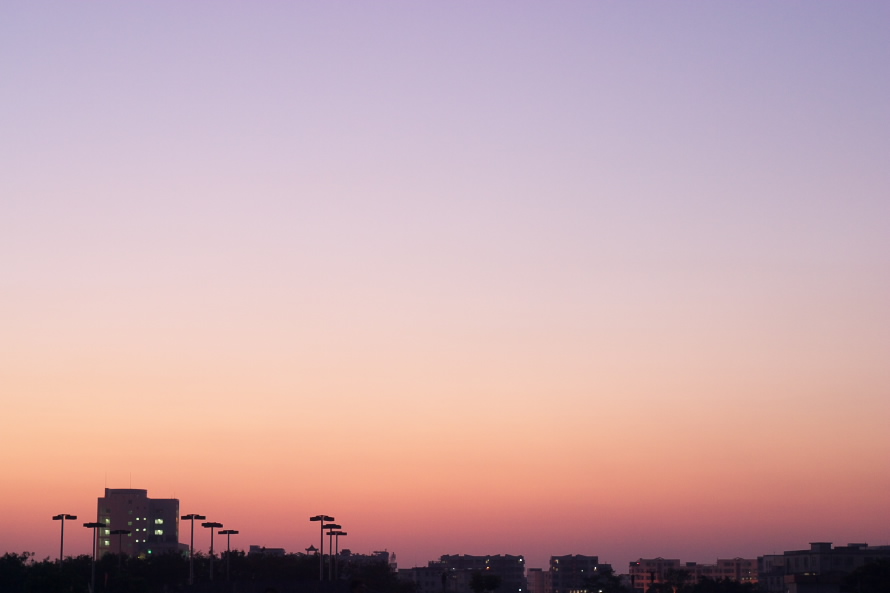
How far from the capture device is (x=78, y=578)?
4250 inches

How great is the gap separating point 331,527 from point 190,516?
54.9 ft

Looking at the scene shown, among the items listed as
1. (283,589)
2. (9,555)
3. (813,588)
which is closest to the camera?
(283,589)

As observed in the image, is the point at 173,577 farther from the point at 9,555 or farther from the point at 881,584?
the point at 881,584

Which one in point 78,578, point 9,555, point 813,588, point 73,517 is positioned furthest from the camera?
point 813,588

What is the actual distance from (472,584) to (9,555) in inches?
2401

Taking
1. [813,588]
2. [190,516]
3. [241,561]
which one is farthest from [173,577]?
[813,588]

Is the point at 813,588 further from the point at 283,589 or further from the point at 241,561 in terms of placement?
the point at 283,589

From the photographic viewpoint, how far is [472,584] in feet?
539

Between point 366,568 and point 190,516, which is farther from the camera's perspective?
point 366,568

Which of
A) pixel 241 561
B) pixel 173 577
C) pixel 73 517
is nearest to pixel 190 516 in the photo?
pixel 73 517

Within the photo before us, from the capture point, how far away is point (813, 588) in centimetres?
17250

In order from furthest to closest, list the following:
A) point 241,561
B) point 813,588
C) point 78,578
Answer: point 813,588 < point 241,561 < point 78,578

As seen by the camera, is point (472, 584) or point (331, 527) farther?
point (472, 584)

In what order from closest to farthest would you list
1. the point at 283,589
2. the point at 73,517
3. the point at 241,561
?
the point at 283,589, the point at 73,517, the point at 241,561
